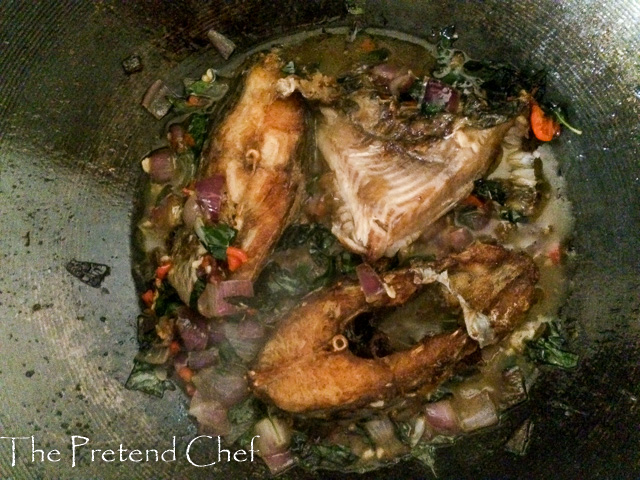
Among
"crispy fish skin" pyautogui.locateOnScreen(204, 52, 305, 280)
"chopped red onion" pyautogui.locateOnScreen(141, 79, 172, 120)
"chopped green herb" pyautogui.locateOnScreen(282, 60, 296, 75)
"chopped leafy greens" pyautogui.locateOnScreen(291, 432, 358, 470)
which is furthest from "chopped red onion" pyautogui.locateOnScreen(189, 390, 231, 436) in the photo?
"chopped green herb" pyautogui.locateOnScreen(282, 60, 296, 75)

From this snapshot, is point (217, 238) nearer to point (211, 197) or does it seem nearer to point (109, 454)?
point (211, 197)

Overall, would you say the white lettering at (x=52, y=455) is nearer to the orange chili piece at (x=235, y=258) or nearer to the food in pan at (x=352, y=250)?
the food in pan at (x=352, y=250)

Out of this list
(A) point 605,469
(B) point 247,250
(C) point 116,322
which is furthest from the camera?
(C) point 116,322

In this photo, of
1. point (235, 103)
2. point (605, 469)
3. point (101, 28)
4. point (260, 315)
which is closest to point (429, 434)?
point (605, 469)

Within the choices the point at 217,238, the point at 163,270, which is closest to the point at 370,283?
the point at 217,238

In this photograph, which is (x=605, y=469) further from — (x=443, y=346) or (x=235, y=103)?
(x=235, y=103)

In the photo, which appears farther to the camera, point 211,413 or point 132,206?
point 132,206

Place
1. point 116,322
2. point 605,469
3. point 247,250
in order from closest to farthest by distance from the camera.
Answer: point 247,250
point 605,469
point 116,322

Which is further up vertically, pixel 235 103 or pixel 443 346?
pixel 235 103
